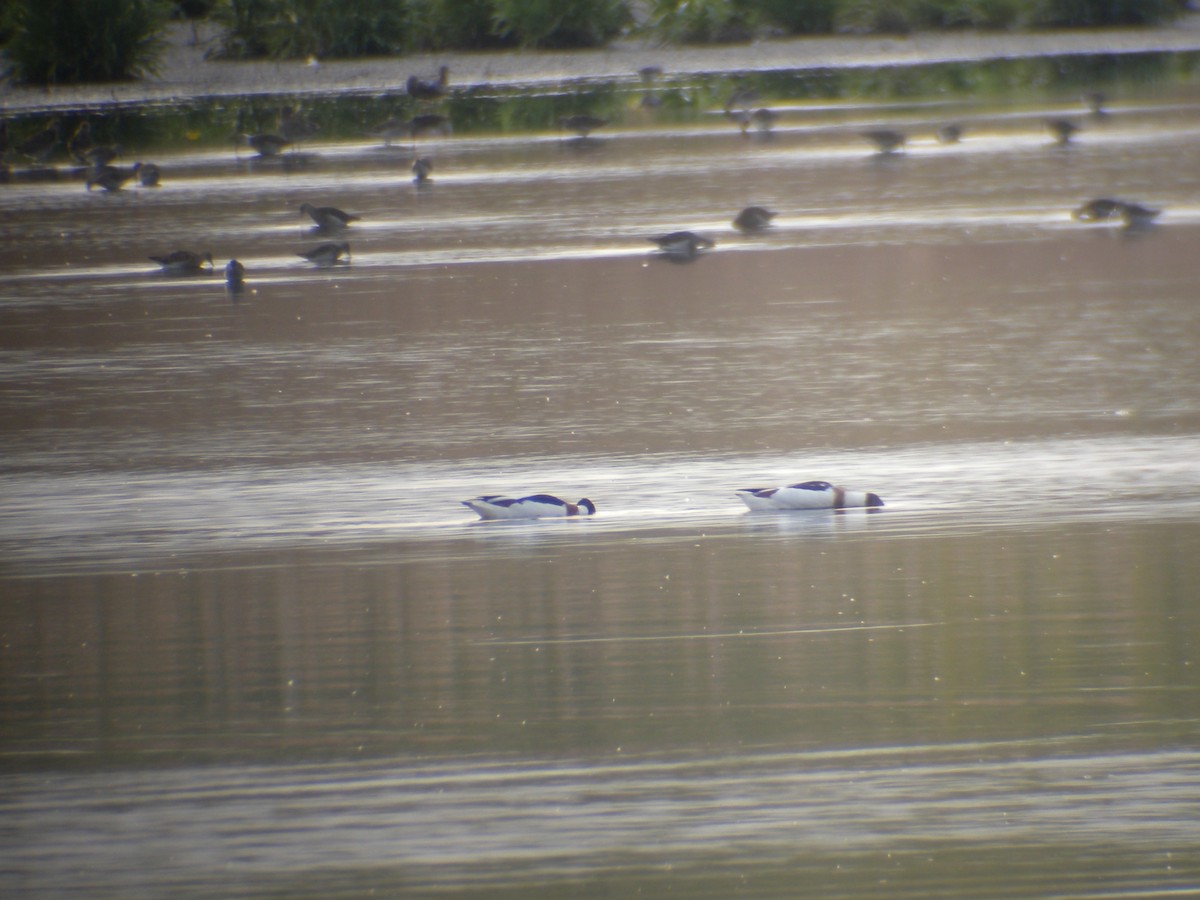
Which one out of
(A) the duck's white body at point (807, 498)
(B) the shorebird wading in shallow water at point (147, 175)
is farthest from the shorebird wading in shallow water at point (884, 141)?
(A) the duck's white body at point (807, 498)

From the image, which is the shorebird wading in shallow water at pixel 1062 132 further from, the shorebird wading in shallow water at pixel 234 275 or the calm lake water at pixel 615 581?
the shorebird wading in shallow water at pixel 234 275

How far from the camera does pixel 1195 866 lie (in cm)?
450

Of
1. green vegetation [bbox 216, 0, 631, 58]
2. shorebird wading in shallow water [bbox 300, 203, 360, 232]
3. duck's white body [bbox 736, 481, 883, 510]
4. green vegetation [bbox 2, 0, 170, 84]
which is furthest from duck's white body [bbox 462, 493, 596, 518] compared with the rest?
green vegetation [bbox 216, 0, 631, 58]

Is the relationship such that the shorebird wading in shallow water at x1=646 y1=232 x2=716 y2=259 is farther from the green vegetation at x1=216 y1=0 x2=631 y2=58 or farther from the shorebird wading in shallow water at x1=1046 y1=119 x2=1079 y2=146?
the green vegetation at x1=216 y1=0 x2=631 y2=58

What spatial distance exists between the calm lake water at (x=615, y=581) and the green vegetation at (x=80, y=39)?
2447 cm

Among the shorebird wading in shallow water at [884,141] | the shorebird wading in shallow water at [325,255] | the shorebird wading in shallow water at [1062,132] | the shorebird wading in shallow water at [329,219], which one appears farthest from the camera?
the shorebird wading in shallow water at [1062,132]

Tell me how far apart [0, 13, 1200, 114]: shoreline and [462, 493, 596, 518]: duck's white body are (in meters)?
28.1

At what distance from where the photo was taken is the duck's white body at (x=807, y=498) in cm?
765

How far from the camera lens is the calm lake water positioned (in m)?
4.82

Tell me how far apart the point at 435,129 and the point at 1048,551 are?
20450 millimetres

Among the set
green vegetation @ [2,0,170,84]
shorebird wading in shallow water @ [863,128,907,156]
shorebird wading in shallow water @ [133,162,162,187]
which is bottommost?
shorebird wading in shallow water @ [133,162,162,187]

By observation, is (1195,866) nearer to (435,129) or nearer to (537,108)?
(435,129)

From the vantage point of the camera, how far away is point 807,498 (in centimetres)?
766

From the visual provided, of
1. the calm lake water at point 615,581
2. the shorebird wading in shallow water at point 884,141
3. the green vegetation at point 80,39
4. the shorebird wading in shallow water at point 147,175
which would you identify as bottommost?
the shorebird wading in shallow water at point 147,175
